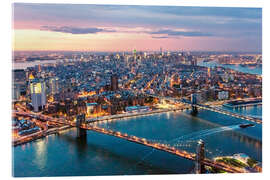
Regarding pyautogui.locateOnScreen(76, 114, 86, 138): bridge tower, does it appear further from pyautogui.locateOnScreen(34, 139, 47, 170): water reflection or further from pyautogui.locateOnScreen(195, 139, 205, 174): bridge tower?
pyautogui.locateOnScreen(195, 139, 205, 174): bridge tower

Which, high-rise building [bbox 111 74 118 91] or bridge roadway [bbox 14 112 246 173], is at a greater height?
high-rise building [bbox 111 74 118 91]

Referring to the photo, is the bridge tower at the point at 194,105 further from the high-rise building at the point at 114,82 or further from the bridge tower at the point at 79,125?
the bridge tower at the point at 79,125

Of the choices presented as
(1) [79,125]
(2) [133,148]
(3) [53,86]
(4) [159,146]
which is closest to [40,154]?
(1) [79,125]

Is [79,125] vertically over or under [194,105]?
under

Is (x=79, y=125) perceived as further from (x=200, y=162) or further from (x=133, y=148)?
(x=200, y=162)

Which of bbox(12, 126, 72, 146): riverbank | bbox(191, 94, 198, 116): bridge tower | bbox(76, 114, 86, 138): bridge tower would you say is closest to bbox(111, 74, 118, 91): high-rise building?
bbox(191, 94, 198, 116): bridge tower
